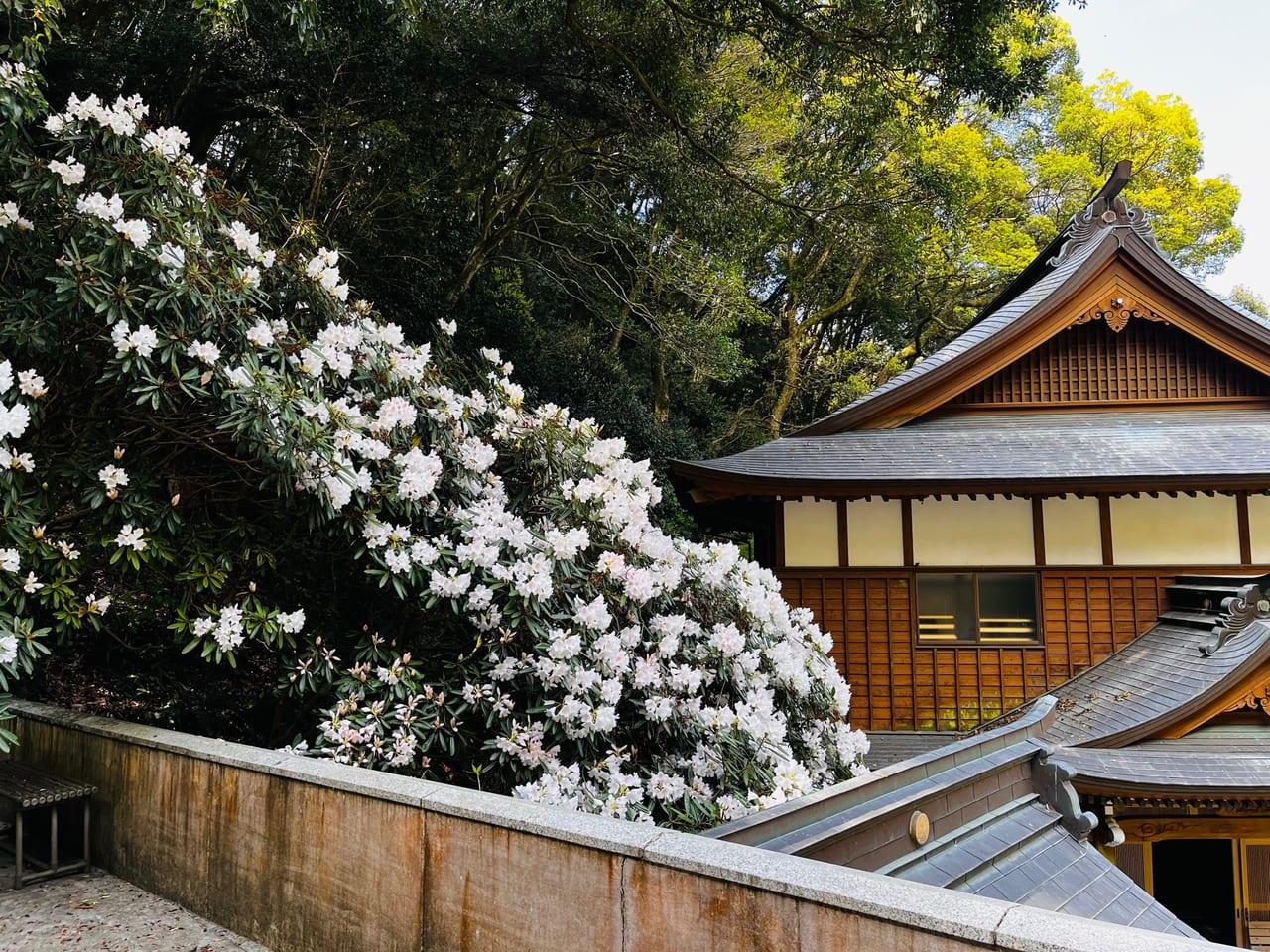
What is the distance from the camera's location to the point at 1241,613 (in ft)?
24.1

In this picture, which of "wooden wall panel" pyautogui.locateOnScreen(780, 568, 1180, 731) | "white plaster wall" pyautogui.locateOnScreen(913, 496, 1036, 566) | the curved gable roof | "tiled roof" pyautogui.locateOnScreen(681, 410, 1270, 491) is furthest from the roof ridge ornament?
"wooden wall panel" pyautogui.locateOnScreen(780, 568, 1180, 731)

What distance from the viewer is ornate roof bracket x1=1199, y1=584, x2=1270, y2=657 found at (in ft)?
24.0

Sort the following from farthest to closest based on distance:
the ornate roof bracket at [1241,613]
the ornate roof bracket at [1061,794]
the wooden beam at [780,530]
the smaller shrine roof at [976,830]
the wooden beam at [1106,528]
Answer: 1. the wooden beam at [780,530]
2. the wooden beam at [1106,528]
3. the ornate roof bracket at [1241,613]
4. the ornate roof bracket at [1061,794]
5. the smaller shrine roof at [976,830]

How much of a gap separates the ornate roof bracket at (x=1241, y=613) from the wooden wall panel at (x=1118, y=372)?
3.43m

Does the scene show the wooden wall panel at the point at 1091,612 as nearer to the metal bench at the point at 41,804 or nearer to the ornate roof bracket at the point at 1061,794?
the ornate roof bracket at the point at 1061,794

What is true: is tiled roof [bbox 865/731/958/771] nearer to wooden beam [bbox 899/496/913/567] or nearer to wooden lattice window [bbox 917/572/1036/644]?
wooden lattice window [bbox 917/572/1036/644]

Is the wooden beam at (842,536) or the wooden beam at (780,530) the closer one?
the wooden beam at (842,536)

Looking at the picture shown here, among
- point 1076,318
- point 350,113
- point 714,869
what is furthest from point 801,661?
point 350,113

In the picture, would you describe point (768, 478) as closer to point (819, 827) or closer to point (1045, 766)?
point (1045, 766)

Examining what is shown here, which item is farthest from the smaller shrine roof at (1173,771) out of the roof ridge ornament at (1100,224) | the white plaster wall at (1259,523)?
the roof ridge ornament at (1100,224)

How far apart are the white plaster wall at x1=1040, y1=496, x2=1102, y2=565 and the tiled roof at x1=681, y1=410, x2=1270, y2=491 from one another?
0.56 metres

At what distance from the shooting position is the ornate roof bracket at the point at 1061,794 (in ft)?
15.7

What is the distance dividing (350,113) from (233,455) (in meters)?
7.02

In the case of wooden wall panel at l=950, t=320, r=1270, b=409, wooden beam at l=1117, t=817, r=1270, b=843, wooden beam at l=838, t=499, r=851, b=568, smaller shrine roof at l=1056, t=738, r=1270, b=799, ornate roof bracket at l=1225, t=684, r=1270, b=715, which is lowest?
wooden beam at l=1117, t=817, r=1270, b=843
